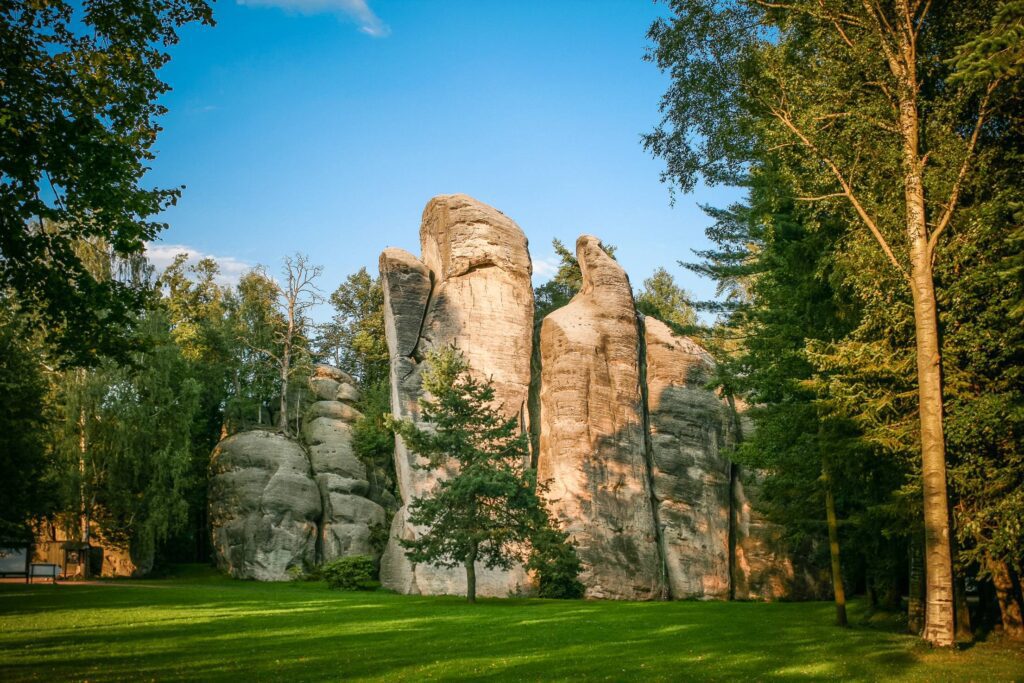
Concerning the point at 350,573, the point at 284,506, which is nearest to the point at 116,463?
the point at 284,506

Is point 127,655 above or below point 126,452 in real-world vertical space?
below

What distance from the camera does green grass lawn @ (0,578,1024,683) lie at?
11195 millimetres

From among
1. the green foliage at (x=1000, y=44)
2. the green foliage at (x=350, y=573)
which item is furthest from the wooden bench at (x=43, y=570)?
the green foliage at (x=1000, y=44)

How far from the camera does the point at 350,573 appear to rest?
1437 inches

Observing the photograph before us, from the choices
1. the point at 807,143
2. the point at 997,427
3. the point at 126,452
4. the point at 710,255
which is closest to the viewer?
the point at 997,427

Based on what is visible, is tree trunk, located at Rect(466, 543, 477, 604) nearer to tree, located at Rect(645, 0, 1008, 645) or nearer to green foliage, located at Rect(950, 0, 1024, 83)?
tree, located at Rect(645, 0, 1008, 645)

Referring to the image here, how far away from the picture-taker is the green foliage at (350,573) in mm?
36344

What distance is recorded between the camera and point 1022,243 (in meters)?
14.9

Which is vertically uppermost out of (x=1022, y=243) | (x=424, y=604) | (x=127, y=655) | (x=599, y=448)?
(x=1022, y=243)

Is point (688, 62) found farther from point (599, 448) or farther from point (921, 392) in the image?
point (599, 448)

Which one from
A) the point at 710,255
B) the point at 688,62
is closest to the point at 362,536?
the point at 710,255

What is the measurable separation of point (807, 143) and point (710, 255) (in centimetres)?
2889

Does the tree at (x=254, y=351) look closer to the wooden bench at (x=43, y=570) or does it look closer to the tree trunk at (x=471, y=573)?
the wooden bench at (x=43, y=570)

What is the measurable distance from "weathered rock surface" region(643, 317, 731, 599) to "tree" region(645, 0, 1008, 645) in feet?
64.3
